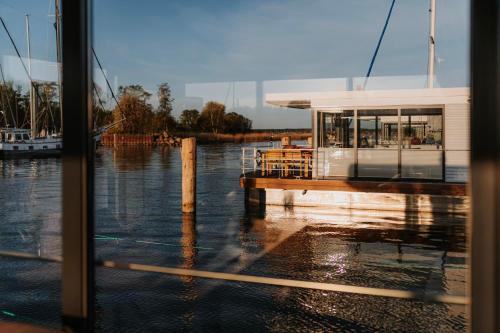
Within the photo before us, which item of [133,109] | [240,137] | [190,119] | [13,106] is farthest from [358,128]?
[133,109]

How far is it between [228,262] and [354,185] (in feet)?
10.9

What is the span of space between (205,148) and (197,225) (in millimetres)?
1149

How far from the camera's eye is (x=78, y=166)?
116 centimetres

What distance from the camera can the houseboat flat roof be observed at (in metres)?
7.98

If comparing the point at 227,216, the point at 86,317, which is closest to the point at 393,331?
the point at 86,317

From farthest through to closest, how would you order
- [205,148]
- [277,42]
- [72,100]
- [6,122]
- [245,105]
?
[277,42], [205,148], [245,105], [6,122], [72,100]

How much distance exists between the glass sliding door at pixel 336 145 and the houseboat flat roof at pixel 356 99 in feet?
0.59

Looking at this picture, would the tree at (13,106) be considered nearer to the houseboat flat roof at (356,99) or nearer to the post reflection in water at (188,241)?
the post reflection in water at (188,241)

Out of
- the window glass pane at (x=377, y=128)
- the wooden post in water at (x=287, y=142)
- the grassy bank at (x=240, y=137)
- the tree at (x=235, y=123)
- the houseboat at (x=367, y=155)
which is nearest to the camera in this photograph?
the tree at (x=235, y=123)

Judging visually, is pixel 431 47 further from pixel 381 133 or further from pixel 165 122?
pixel 381 133

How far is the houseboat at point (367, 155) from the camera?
7.68 m

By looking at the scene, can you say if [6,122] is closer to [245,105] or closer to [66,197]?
[245,105]

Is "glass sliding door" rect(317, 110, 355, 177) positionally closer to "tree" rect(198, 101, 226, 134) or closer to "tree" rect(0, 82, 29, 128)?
"tree" rect(198, 101, 226, 134)

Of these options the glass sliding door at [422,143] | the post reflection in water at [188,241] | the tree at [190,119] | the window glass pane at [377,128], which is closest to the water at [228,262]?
the post reflection in water at [188,241]
